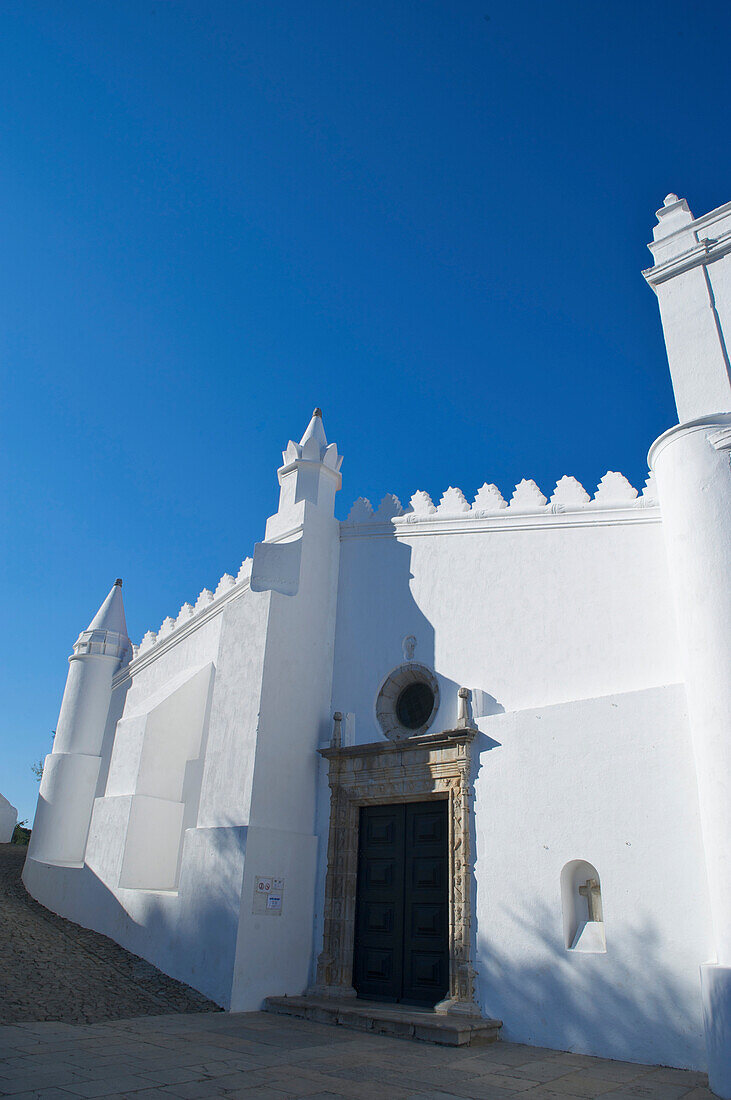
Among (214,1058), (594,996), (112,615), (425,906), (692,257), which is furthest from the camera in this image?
(112,615)

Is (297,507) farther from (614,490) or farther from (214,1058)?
(214,1058)

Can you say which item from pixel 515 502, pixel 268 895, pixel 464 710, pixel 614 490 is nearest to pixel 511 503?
pixel 515 502

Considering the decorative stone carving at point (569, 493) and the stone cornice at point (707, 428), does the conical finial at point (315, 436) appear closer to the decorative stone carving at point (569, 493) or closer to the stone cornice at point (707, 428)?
the decorative stone carving at point (569, 493)

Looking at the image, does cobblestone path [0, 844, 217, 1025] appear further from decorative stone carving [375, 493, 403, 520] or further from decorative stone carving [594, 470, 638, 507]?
decorative stone carving [594, 470, 638, 507]

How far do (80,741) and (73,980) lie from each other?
21.5ft

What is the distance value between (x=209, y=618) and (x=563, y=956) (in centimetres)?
818

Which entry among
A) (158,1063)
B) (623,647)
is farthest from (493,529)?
(158,1063)

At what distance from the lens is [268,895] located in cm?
912

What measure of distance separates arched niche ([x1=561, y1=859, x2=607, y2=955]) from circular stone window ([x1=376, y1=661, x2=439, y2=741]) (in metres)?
2.57

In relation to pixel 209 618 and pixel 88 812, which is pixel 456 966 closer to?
pixel 209 618

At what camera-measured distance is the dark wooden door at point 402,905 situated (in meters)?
8.55

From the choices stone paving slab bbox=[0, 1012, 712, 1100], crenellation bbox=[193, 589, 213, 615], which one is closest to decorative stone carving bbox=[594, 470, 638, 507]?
stone paving slab bbox=[0, 1012, 712, 1100]

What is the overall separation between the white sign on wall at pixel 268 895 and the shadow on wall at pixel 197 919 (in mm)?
243

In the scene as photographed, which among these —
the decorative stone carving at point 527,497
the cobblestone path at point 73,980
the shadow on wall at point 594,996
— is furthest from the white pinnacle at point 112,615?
the shadow on wall at point 594,996
